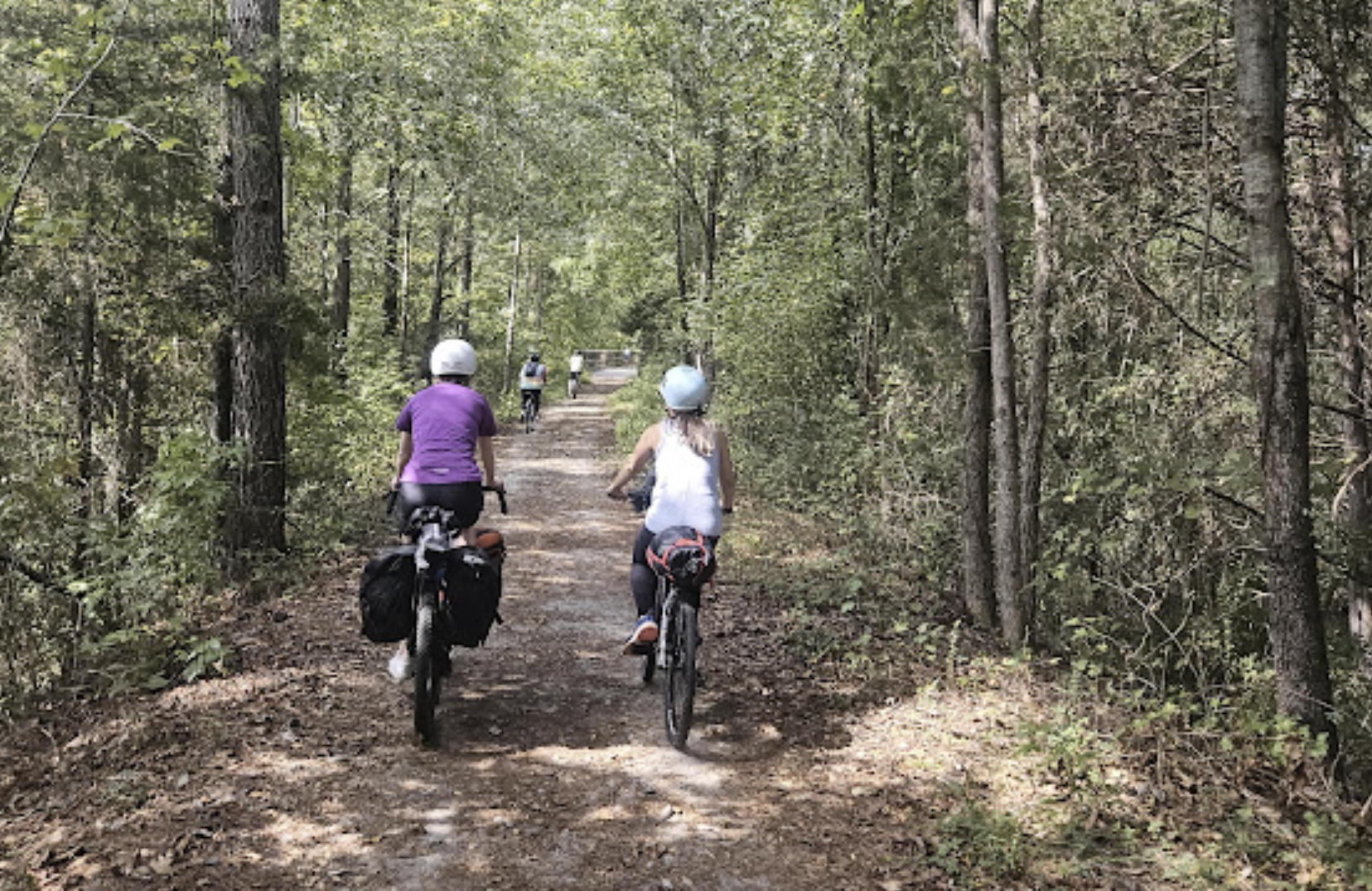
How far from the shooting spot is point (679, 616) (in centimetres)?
539

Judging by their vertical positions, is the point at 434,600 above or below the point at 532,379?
below

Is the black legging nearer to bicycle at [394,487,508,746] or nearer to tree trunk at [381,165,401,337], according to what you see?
bicycle at [394,487,508,746]

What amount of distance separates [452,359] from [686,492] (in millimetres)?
1679

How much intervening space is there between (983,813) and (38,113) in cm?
868

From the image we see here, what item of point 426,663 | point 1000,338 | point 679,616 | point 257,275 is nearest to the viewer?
point 426,663

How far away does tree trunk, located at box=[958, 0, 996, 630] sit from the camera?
701 centimetres

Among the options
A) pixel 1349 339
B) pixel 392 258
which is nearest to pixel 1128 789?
pixel 1349 339

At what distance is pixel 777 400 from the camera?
52.2 ft

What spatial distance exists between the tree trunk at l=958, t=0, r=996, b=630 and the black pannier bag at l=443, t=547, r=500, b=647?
4.22 meters

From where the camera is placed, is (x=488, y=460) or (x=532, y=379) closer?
(x=488, y=460)

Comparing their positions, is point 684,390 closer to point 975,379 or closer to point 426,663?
point 426,663

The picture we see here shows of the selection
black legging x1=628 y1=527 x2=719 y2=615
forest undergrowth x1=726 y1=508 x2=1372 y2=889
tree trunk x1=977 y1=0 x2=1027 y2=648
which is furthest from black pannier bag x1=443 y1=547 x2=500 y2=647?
tree trunk x1=977 y1=0 x2=1027 y2=648

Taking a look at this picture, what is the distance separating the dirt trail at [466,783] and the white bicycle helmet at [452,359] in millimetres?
2088

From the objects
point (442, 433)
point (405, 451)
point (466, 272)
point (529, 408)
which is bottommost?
point (405, 451)
